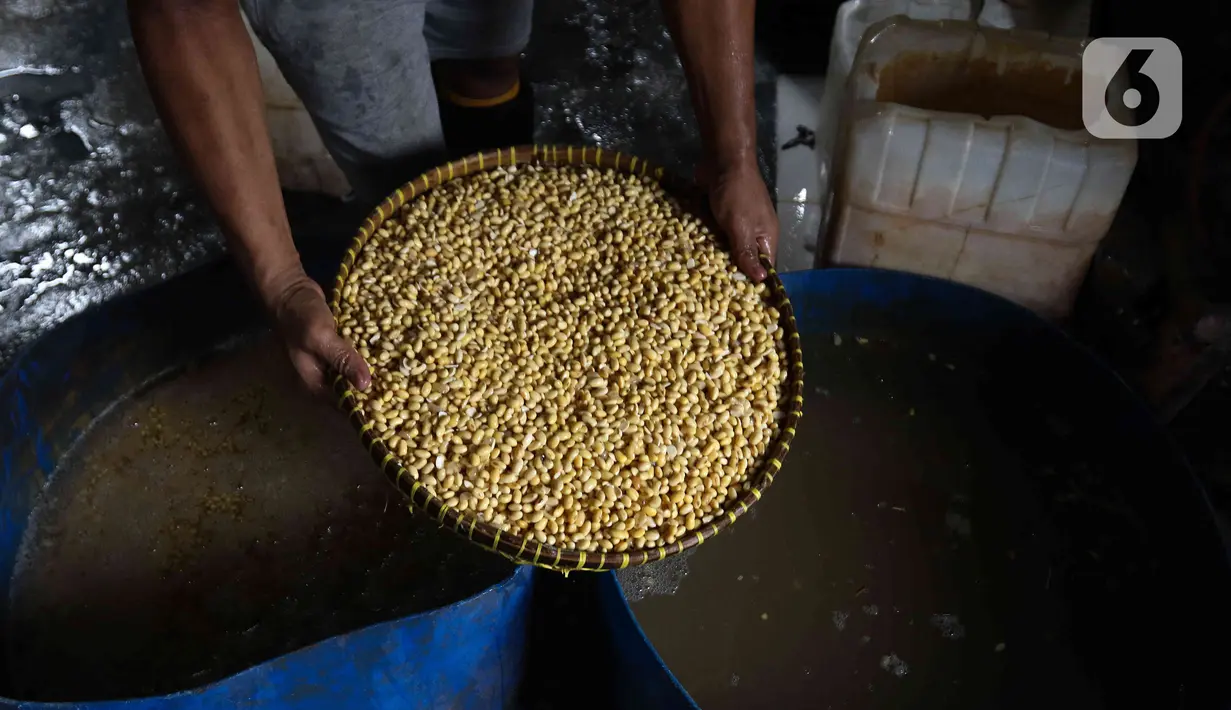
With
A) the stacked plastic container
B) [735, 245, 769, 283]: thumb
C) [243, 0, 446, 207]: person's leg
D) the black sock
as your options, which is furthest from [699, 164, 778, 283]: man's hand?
the black sock

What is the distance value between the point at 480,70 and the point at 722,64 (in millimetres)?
678

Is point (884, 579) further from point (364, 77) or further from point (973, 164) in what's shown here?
point (364, 77)

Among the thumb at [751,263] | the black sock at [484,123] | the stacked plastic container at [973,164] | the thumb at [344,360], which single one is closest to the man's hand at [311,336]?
the thumb at [344,360]

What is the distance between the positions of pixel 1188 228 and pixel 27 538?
2289mm

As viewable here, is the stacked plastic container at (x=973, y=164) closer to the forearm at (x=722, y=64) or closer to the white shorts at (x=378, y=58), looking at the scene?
the forearm at (x=722, y=64)

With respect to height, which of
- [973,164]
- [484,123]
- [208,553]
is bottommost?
[208,553]

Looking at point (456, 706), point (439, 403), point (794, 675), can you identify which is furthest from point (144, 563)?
point (794, 675)

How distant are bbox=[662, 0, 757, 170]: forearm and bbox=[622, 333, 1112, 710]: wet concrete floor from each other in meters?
0.52

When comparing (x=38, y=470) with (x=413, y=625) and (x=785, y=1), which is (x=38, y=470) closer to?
(x=413, y=625)

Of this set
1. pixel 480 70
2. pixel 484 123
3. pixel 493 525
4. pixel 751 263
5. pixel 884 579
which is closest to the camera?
pixel 493 525

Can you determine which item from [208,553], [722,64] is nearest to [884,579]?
[722,64]

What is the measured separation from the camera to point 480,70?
2.01m

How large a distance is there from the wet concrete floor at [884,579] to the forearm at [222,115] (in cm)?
82

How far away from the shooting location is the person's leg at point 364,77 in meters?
1.46
